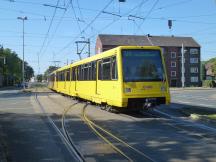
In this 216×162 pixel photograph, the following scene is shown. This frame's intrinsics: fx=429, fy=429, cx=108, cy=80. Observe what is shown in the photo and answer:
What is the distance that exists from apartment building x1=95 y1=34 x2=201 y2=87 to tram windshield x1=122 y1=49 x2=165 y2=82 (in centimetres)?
8675

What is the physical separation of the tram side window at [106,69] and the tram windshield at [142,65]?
174cm

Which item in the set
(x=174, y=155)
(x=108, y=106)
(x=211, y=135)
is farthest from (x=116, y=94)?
(x=174, y=155)

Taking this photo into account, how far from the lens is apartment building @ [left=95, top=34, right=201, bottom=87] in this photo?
106562 mm

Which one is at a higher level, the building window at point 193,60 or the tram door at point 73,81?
the building window at point 193,60

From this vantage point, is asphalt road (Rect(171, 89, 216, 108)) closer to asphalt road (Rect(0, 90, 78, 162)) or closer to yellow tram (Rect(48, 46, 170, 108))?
yellow tram (Rect(48, 46, 170, 108))

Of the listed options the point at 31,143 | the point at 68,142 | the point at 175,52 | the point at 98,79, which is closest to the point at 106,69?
the point at 98,79

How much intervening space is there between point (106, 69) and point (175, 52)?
91365 millimetres

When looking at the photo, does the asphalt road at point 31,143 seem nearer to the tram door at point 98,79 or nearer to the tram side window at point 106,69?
the tram side window at point 106,69

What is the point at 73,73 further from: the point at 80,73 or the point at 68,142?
the point at 68,142

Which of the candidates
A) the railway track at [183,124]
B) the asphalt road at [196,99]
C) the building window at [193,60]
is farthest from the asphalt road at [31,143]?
the building window at [193,60]

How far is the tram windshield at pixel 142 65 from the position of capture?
18109 mm

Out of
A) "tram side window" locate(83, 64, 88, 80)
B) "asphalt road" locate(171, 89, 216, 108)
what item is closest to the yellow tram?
"tram side window" locate(83, 64, 88, 80)

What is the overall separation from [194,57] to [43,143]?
10345 centimetres

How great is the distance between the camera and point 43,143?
11.9 meters
